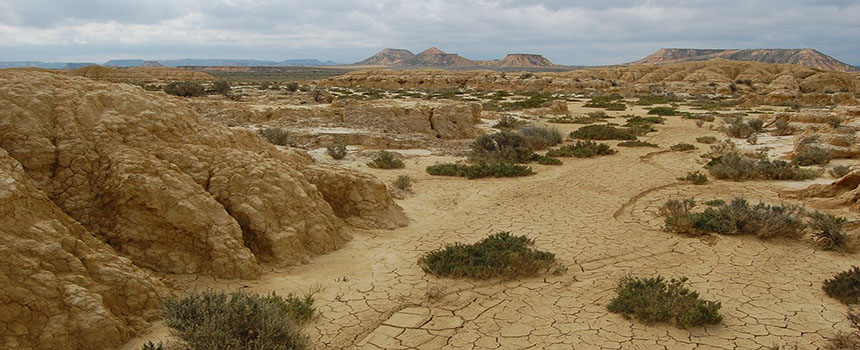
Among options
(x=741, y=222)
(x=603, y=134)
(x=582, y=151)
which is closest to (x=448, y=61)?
(x=603, y=134)

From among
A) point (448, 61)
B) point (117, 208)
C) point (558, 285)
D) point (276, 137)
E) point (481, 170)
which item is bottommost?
point (558, 285)

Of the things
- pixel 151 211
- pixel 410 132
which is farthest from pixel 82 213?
pixel 410 132

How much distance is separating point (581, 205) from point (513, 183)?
212cm

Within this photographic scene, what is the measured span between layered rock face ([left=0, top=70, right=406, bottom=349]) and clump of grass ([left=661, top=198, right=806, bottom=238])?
4854mm

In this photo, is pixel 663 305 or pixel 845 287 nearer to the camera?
pixel 663 305

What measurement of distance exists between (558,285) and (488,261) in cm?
81

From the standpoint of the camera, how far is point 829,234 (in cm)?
656

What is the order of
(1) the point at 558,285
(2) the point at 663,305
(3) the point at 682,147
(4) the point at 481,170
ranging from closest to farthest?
1. (2) the point at 663,305
2. (1) the point at 558,285
3. (4) the point at 481,170
4. (3) the point at 682,147

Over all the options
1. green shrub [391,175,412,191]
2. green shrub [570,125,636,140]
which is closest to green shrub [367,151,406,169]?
green shrub [391,175,412,191]

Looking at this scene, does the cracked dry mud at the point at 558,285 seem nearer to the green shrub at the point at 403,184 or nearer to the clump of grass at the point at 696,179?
the green shrub at the point at 403,184

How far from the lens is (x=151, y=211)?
4.89 m

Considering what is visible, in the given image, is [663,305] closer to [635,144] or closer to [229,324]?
[229,324]

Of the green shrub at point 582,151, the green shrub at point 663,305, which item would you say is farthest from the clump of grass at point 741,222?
the green shrub at point 582,151

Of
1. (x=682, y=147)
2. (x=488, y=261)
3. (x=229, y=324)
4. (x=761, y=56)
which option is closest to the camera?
(x=229, y=324)
